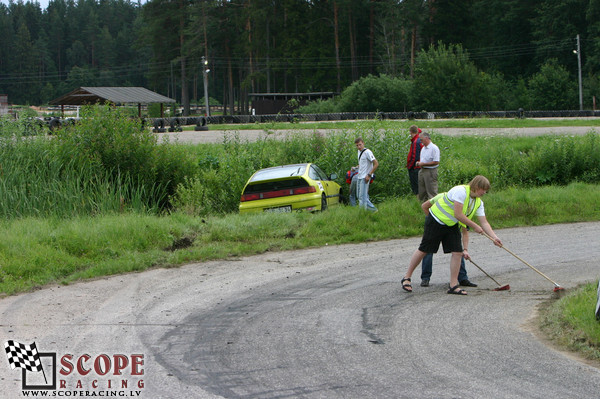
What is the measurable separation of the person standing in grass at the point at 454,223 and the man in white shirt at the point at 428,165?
18.5 feet

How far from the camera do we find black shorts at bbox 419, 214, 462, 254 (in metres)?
9.20

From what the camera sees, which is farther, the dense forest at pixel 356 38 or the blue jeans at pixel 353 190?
the dense forest at pixel 356 38

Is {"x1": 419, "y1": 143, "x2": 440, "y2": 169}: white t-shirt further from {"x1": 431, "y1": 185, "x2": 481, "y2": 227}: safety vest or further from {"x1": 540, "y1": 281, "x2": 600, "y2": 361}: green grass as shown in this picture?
{"x1": 540, "y1": 281, "x2": 600, "y2": 361}: green grass

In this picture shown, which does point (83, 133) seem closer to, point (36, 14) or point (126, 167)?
point (126, 167)

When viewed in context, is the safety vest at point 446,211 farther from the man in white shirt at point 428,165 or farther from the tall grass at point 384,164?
the tall grass at point 384,164

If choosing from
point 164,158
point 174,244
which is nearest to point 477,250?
point 174,244

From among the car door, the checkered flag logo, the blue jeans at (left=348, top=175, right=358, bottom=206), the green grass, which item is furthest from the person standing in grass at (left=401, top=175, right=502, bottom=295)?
the blue jeans at (left=348, top=175, right=358, bottom=206)

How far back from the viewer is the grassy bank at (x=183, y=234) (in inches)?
431

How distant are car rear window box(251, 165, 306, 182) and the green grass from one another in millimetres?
8586

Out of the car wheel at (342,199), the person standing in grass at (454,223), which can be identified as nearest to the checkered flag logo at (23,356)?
the person standing in grass at (454,223)

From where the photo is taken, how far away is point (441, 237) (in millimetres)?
9273

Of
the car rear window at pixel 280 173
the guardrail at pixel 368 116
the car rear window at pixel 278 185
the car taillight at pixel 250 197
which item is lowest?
the car taillight at pixel 250 197

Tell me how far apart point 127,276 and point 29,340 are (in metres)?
3.61

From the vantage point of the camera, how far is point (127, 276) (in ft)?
35.3
